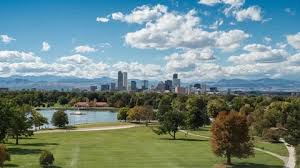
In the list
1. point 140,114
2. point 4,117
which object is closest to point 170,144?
point 4,117

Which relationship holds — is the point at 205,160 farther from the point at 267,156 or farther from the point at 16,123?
the point at 16,123

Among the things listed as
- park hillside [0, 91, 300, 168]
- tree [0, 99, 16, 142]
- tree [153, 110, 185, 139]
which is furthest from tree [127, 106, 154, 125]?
tree [0, 99, 16, 142]

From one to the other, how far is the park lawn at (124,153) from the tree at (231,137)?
1.64 metres

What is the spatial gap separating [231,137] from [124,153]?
18.7m

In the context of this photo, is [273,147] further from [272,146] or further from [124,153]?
[124,153]

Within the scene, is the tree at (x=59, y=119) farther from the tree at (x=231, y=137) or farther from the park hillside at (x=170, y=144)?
the tree at (x=231, y=137)

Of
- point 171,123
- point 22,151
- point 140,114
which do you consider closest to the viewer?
point 22,151

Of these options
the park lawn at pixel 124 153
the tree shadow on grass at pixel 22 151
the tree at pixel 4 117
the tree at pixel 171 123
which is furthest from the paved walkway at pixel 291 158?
the tree at pixel 4 117

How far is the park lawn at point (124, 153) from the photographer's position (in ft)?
217

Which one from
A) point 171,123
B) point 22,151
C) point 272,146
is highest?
point 171,123

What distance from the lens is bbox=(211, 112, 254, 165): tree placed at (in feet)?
220

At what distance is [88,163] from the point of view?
66250mm

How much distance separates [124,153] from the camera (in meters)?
77.9

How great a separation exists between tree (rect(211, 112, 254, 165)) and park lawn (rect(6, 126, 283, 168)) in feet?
5.37
